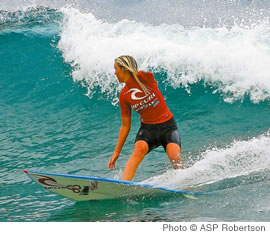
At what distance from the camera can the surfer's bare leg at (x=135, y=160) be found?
Result: 463 cm

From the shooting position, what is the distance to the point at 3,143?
24.6ft

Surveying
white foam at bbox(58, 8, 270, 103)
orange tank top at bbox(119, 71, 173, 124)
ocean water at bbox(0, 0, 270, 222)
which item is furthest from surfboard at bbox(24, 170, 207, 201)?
white foam at bbox(58, 8, 270, 103)

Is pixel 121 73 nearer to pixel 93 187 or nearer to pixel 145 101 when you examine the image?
pixel 145 101

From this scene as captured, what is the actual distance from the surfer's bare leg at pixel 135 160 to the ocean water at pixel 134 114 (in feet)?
1.00

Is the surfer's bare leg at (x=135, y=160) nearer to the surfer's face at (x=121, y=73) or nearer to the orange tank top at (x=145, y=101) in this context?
the orange tank top at (x=145, y=101)

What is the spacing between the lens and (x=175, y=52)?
10031 millimetres

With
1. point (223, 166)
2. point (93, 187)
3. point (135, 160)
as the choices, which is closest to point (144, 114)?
point (135, 160)

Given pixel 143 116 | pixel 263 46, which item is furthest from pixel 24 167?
pixel 263 46

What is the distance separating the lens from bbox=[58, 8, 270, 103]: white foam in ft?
30.2

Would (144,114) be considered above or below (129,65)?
below

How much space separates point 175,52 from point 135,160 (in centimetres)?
584

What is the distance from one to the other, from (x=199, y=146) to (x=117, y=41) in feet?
15.9

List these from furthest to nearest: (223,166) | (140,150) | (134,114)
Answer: (134,114)
(223,166)
(140,150)

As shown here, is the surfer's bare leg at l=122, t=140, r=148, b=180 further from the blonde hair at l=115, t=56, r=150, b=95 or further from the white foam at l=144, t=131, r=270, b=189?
the blonde hair at l=115, t=56, r=150, b=95
